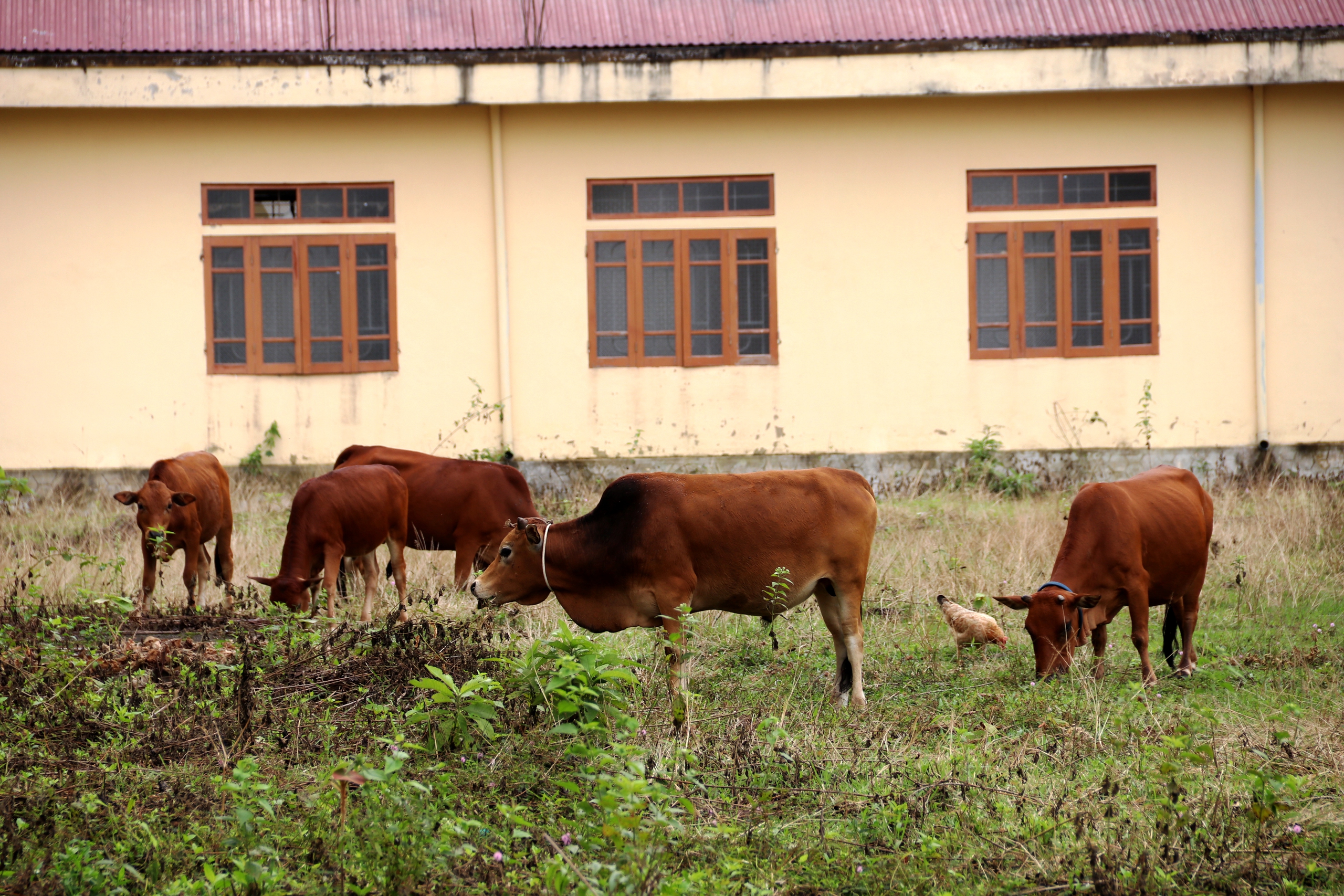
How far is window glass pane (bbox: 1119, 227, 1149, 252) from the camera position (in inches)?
531

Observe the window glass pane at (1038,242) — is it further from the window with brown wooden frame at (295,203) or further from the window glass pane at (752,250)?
the window with brown wooden frame at (295,203)

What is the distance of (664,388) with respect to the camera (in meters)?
13.4

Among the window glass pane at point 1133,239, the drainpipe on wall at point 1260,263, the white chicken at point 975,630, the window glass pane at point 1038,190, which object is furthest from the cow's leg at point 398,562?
the drainpipe on wall at point 1260,263

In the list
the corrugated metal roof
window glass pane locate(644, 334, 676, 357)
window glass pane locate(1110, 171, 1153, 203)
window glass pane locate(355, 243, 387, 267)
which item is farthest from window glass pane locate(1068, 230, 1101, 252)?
window glass pane locate(355, 243, 387, 267)

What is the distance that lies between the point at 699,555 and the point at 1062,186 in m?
8.93

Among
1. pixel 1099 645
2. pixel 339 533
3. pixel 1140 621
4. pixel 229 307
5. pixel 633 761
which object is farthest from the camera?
pixel 229 307

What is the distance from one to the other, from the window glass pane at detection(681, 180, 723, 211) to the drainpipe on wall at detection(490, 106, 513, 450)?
1.94 m

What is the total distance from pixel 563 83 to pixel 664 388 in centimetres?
330

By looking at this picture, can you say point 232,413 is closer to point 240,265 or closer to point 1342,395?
point 240,265

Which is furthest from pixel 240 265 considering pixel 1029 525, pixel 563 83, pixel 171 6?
pixel 1029 525

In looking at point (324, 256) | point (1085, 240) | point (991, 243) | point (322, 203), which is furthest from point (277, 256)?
point (1085, 240)

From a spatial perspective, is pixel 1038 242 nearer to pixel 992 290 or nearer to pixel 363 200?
pixel 992 290

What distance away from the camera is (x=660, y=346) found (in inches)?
531

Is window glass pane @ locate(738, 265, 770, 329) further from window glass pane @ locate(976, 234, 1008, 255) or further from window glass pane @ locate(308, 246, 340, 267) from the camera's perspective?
window glass pane @ locate(308, 246, 340, 267)
